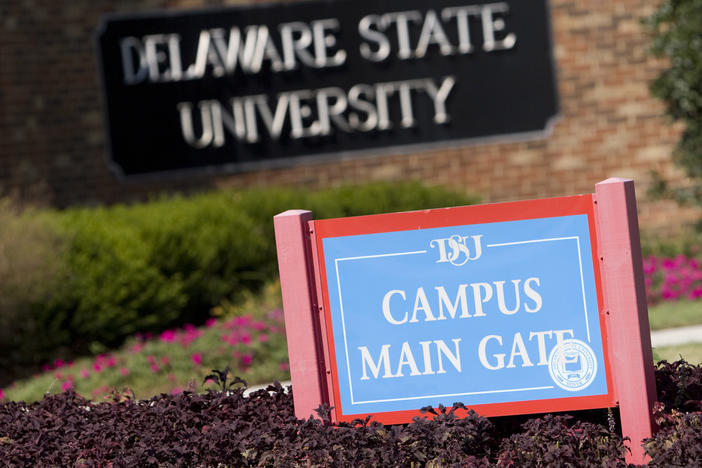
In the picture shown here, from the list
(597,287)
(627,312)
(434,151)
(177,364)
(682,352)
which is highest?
(434,151)

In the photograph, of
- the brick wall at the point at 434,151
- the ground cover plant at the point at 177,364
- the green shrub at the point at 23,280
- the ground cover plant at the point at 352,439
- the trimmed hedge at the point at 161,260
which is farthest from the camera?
the brick wall at the point at 434,151

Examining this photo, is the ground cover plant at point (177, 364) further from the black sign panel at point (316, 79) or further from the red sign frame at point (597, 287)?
the black sign panel at point (316, 79)

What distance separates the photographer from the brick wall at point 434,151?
38.8 ft

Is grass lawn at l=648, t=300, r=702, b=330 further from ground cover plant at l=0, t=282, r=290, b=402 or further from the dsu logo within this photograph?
the dsu logo

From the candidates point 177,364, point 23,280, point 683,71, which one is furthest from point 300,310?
point 683,71

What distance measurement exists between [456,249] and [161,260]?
245 inches

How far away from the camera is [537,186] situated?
12.3m

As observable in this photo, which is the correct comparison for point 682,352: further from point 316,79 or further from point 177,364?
point 316,79

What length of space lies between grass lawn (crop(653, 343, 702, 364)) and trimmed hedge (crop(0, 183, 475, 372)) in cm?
470

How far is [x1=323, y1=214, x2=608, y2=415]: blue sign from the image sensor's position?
404cm

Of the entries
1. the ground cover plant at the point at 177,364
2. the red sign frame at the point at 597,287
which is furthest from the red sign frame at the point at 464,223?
the ground cover plant at the point at 177,364

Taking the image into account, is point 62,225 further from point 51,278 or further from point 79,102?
point 79,102

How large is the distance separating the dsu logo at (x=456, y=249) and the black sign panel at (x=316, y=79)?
807cm

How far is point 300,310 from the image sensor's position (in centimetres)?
415
